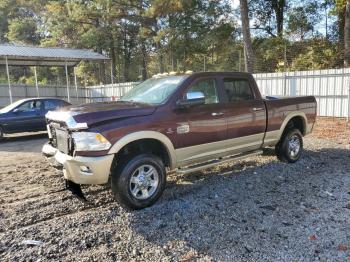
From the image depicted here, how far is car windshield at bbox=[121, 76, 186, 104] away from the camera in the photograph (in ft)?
17.3

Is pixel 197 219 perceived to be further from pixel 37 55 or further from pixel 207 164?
pixel 37 55

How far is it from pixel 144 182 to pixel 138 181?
0.10 metres

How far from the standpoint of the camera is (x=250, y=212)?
181 inches

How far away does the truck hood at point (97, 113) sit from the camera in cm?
436

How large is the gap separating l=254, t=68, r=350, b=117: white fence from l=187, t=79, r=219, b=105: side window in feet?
30.1

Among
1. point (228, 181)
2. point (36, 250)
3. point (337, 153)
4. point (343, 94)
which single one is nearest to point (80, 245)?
point (36, 250)

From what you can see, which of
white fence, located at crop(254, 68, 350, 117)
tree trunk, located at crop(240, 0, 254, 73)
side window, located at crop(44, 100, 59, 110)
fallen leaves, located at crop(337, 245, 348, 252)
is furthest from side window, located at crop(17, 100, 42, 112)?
fallen leaves, located at crop(337, 245, 348, 252)

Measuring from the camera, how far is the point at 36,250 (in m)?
3.61

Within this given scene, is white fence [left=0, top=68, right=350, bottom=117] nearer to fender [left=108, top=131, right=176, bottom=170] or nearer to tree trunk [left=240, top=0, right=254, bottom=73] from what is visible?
tree trunk [left=240, top=0, right=254, bottom=73]

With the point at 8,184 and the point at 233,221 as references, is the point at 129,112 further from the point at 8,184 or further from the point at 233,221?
the point at 8,184

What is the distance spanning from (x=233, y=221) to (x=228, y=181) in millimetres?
1689

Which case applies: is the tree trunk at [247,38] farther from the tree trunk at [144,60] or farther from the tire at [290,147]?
the tree trunk at [144,60]

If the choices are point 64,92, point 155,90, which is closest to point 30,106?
point 155,90

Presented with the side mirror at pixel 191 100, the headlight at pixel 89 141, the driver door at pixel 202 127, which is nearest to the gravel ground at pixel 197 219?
the driver door at pixel 202 127
